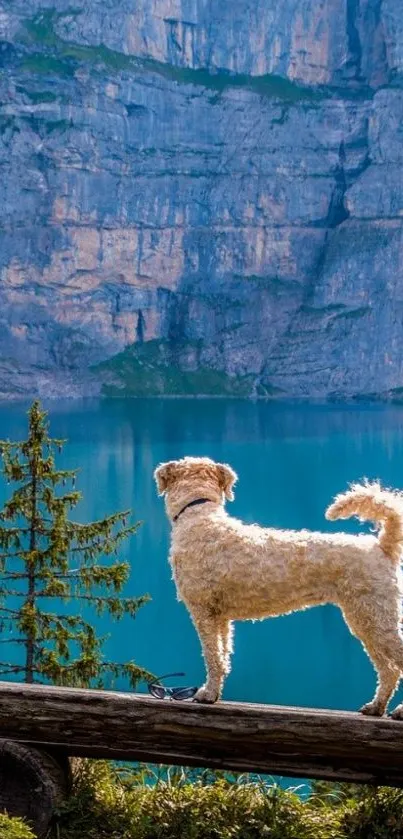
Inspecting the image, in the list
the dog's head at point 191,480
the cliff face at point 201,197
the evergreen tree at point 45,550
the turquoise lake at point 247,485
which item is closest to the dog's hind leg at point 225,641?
the dog's head at point 191,480

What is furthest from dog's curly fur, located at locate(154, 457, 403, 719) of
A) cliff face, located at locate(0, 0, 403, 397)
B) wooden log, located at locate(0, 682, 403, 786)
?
cliff face, located at locate(0, 0, 403, 397)

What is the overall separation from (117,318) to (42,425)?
136095 mm

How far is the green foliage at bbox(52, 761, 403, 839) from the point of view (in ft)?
15.0

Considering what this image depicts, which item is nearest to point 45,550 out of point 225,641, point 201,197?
point 225,641

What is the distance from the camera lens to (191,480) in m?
5.18

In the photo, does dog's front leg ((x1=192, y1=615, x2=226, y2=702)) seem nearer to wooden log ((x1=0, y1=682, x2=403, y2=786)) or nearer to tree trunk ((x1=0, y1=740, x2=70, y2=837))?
wooden log ((x1=0, y1=682, x2=403, y2=786))

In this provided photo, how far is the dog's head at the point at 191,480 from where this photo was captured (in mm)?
5137

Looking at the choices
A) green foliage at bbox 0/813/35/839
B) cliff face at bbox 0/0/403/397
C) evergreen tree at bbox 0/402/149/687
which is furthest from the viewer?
cliff face at bbox 0/0/403/397

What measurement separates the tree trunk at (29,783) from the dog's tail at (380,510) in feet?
5.76

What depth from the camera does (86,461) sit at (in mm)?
61781

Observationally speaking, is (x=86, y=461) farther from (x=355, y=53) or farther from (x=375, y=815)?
(x=355, y=53)

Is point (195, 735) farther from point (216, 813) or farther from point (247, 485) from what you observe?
point (247, 485)

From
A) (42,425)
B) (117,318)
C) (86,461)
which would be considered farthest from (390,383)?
(42,425)

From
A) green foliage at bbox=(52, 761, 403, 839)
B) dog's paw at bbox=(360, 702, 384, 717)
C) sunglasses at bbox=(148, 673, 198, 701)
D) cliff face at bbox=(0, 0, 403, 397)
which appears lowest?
green foliage at bbox=(52, 761, 403, 839)
